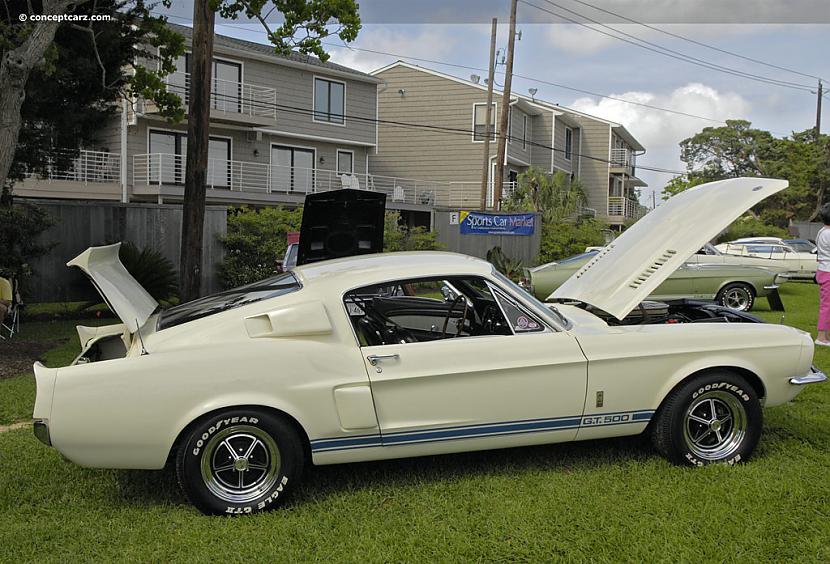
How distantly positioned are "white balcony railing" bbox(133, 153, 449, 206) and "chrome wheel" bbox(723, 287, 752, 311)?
43.0ft

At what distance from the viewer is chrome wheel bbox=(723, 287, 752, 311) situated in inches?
521

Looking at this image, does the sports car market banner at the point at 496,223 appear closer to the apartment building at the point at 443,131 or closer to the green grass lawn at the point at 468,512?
the apartment building at the point at 443,131

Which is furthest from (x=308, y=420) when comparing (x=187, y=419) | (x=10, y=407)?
(x=10, y=407)

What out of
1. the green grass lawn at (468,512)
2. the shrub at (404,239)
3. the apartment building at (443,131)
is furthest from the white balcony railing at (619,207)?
the green grass lawn at (468,512)

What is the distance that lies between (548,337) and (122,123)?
68.1 ft

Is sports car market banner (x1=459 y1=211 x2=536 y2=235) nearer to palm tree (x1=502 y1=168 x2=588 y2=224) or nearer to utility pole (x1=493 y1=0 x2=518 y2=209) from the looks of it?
utility pole (x1=493 y1=0 x2=518 y2=209)

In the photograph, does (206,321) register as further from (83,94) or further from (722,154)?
(722,154)

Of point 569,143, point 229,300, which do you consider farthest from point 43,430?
point 569,143

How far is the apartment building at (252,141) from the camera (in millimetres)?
23250

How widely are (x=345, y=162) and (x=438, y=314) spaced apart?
2435cm

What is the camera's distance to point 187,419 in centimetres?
401

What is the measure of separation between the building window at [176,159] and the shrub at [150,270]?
419 inches

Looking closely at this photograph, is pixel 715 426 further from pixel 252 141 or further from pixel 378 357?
pixel 252 141

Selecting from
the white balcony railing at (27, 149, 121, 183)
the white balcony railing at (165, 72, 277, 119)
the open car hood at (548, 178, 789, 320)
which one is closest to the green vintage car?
the open car hood at (548, 178, 789, 320)
